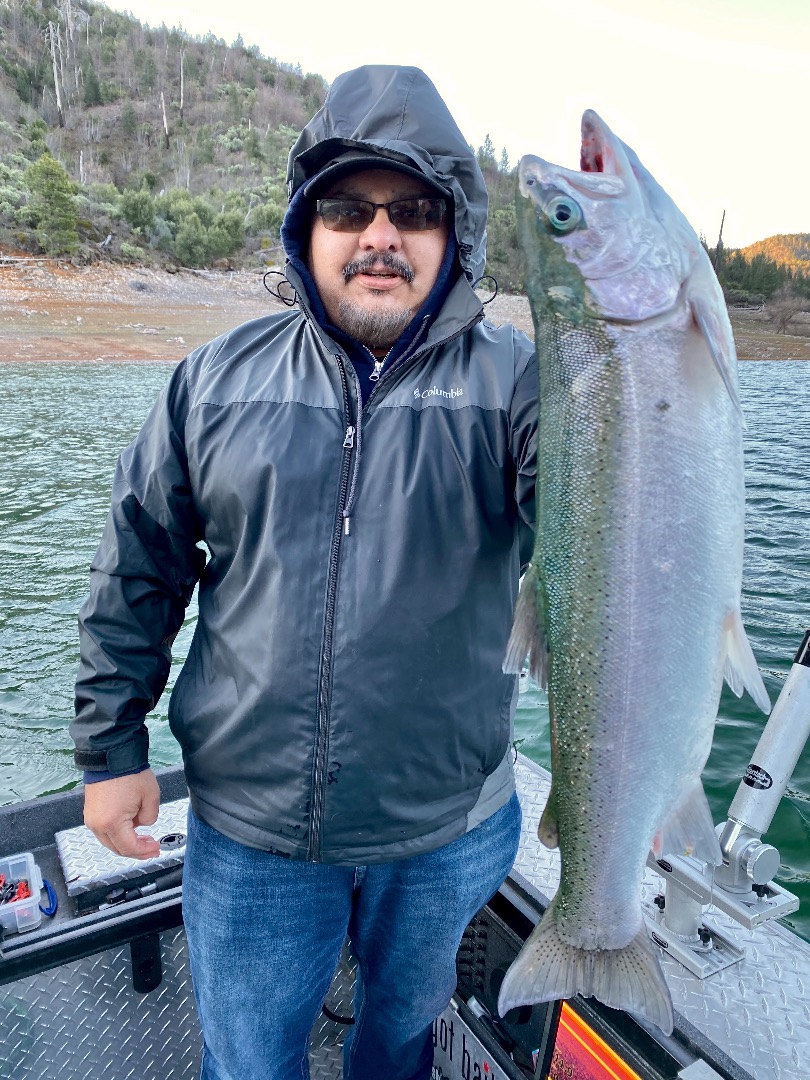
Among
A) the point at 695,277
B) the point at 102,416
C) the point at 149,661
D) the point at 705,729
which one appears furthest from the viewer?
the point at 102,416

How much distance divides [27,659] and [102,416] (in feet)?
44.7

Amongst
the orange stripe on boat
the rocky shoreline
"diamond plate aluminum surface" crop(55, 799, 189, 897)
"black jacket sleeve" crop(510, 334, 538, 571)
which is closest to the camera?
"black jacket sleeve" crop(510, 334, 538, 571)

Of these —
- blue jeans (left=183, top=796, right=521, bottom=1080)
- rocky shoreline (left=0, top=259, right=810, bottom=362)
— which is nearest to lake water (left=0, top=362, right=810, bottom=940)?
blue jeans (left=183, top=796, right=521, bottom=1080)

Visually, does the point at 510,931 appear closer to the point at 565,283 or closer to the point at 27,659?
the point at 565,283

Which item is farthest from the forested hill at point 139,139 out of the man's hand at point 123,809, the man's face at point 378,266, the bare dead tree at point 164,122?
the man's hand at point 123,809

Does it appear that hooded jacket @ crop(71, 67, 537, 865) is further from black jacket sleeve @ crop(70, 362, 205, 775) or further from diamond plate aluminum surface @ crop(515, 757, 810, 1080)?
diamond plate aluminum surface @ crop(515, 757, 810, 1080)

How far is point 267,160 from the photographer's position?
83.6 metres

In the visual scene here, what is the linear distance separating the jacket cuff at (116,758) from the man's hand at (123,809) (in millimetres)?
27

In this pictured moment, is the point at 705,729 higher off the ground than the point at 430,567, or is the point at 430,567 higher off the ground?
the point at 430,567

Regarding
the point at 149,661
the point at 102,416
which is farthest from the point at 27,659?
the point at 102,416

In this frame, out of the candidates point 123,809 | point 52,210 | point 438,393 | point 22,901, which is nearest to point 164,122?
point 52,210

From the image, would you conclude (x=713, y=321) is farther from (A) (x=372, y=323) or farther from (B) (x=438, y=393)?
(A) (x=372, y=323)

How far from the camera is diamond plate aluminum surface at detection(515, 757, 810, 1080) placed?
80.9 inches

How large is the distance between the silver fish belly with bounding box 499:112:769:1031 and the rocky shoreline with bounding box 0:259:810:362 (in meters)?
24.4
